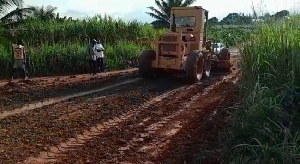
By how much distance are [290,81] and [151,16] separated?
1546 inches

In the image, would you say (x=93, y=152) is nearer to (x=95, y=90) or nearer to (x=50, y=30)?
(x=95, y=90)

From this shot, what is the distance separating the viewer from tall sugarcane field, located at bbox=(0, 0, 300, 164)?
205 inches

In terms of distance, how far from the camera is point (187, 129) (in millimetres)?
7371

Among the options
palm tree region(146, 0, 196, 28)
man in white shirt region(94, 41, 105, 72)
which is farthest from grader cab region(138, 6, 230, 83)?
palm tree region(146, 0, 196, 28)

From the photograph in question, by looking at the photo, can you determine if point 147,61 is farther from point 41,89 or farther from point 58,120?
point 58,120

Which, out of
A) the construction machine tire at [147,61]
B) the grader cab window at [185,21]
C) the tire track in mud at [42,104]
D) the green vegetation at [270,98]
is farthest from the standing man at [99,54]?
the green vegetation at [270,98]

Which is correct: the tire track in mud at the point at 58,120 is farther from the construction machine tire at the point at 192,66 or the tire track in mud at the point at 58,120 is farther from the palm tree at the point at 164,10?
the palm tree at the point at 164,10

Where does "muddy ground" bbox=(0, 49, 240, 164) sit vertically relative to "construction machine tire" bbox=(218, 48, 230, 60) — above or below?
below

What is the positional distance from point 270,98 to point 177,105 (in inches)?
168

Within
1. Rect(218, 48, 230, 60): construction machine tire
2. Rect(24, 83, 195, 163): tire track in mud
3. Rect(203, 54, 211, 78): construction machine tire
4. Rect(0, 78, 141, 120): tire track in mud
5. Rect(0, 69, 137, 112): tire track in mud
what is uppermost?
Rect(218, 48, 230, 60): construction machine tire

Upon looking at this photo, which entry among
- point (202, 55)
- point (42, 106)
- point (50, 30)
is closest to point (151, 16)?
point (50, 30)

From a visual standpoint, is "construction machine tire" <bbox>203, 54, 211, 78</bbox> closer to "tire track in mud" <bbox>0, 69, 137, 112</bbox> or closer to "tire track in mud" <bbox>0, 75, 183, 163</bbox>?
"tire track in mud" <bbox>0, 69, 137, 112</bbox>

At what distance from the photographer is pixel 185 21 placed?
1391cm

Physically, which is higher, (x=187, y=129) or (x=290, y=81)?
(x=290, y=81)
